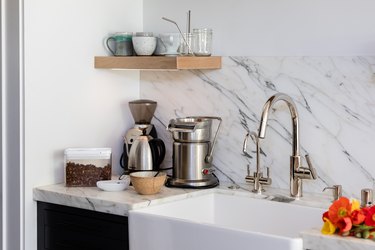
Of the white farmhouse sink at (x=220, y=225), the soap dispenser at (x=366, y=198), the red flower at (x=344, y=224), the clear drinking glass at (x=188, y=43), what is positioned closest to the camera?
the red flower at (x=344, y=224)

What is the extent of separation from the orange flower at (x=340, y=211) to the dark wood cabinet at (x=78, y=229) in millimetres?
799

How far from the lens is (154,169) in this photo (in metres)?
3.14

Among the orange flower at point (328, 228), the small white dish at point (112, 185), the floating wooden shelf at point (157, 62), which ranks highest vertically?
the floating wooden shelf at point (157, 62)

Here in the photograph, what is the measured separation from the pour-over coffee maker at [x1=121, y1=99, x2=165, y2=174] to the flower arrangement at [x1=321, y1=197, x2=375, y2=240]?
108 centimetres

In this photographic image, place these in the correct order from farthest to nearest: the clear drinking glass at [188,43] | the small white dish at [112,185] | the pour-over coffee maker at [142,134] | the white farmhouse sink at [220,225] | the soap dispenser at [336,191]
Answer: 1. the pour-over coffee maker at [142,134]
2. the clear drinking glass at [188,43]
3. the small white dish at [112,185]
4. the soap dispenser at [336,191]
5. the white farmhouse sink at [220,225]

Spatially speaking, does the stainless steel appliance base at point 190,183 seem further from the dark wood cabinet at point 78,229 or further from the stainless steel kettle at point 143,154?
the dark wood cabinet at point 78,229

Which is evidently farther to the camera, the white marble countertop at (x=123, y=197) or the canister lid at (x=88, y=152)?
the canister lid at (x=88, y=152)

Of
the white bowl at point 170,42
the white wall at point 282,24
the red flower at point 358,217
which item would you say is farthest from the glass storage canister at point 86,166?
the red flower at point 358,217

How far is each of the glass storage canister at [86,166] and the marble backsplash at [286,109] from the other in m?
0.38

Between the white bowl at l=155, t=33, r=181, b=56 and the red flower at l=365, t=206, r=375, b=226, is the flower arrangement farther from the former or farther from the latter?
the white bowl at l=155, t=33, r=181, b=56

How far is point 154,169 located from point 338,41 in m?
0.95

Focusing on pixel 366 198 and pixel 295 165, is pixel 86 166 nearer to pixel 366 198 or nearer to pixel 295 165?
pixel 295 165

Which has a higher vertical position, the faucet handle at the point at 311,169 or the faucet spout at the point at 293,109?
the faucet spout at the point at 293,109

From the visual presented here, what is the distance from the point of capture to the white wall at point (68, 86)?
291 centimetres
